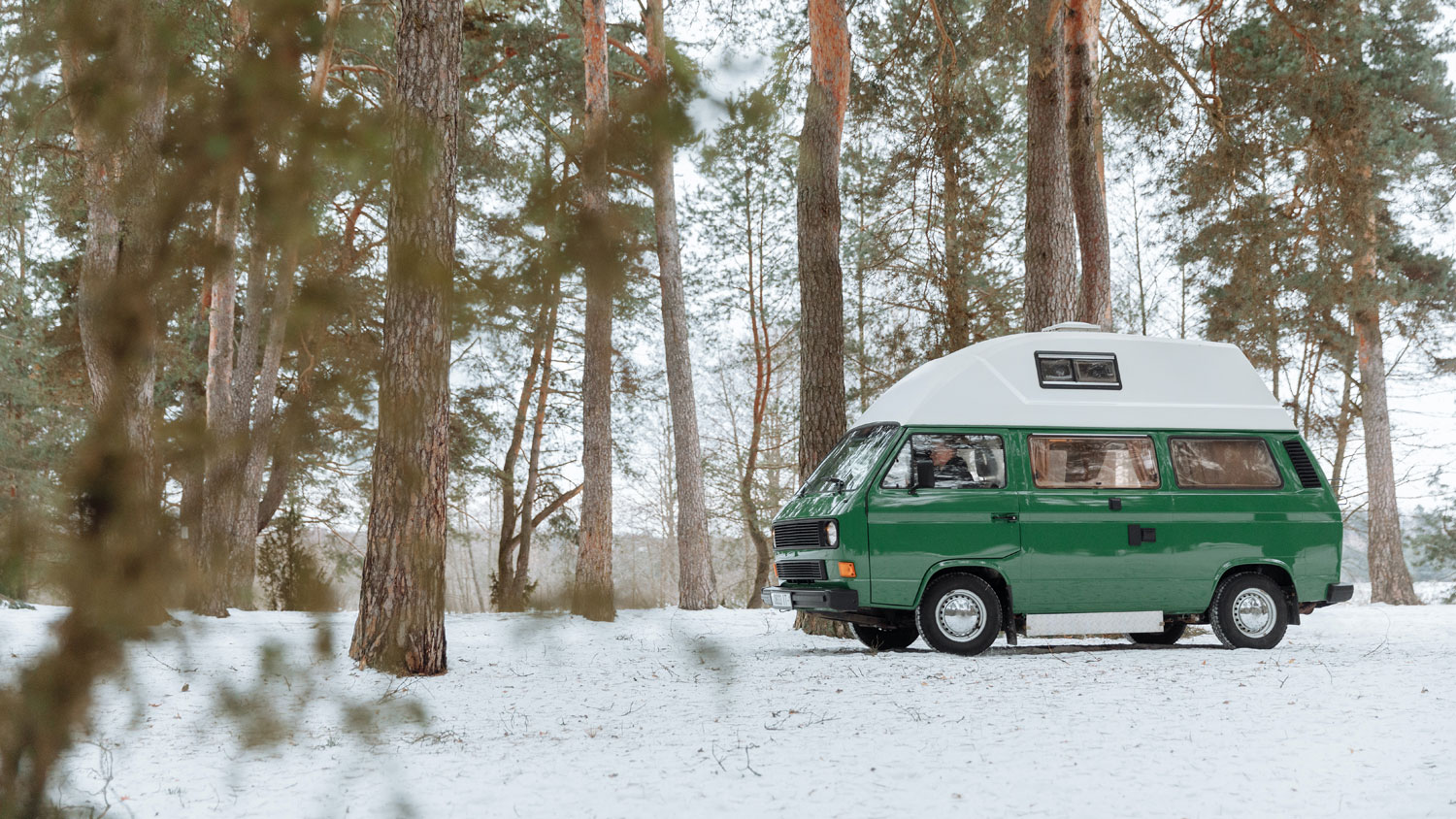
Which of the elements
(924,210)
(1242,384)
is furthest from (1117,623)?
(924,210)

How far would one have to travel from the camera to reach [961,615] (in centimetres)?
789

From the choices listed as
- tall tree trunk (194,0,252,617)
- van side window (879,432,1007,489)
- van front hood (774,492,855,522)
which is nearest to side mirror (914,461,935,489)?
van side window (879,432,1007,489)

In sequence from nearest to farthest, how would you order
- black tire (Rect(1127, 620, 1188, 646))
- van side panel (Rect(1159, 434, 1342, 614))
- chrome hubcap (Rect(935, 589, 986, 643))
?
chrome hubcap (Rect(935, 589, 986, 643)) → van side panel (Rect(1159, 434, 1342, 614)) → black tire (Rect(1127, 620, 1188, 646))

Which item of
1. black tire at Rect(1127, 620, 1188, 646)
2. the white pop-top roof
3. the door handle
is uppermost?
the white pop-top roof

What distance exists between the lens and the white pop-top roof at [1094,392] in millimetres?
Answer: 8102

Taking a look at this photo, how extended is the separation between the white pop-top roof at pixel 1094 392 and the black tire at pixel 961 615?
49.0 inches

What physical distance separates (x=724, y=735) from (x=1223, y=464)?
18.5ft

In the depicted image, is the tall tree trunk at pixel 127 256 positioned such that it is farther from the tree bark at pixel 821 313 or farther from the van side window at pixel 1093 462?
the tree bark at pixel 821 313

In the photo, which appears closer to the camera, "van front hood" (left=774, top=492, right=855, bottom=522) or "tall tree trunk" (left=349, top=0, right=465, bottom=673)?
"tall tree trunk" (left=349, top=0, right=465, bottom=673)

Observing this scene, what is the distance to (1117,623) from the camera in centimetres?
791

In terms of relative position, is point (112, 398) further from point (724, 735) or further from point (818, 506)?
point (818, 506)

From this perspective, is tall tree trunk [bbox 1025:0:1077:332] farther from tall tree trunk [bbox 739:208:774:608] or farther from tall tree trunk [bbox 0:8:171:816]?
tall tree trunk [bbox 739:208:774:608]

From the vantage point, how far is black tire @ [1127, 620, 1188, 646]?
9.22 metres

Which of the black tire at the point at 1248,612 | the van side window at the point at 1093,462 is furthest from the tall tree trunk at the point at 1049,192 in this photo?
the black tire at the point at 1248,612
